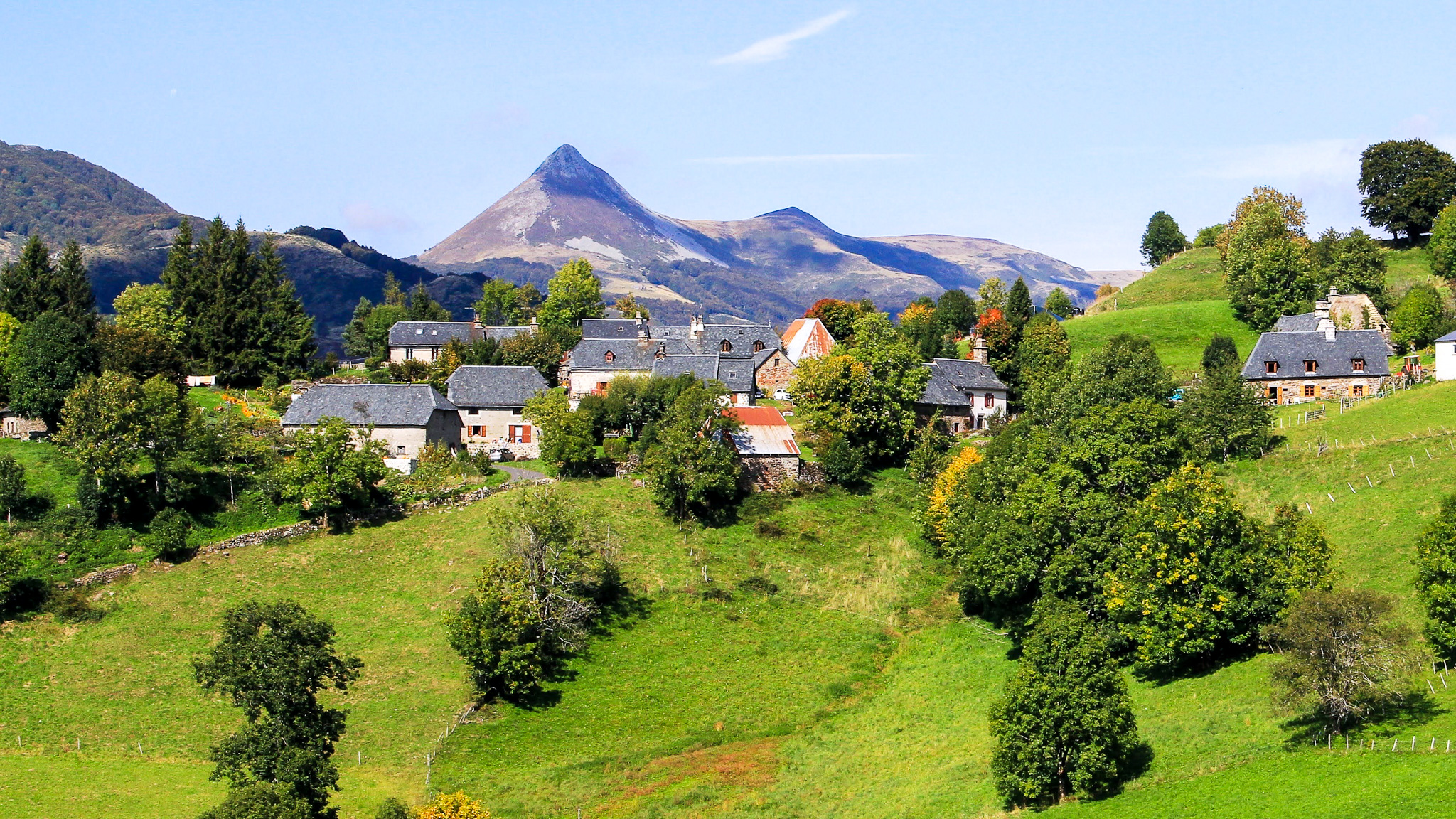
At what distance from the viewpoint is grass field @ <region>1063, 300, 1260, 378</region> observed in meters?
98.6

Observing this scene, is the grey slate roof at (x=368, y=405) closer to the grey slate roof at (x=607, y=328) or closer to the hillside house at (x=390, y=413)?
the hillside house at (x=390, y=413)

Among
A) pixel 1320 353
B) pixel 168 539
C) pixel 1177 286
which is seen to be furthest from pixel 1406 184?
pixel 168 539

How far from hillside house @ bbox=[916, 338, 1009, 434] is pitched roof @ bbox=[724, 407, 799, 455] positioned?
12.6 metres

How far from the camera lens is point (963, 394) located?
89.9m

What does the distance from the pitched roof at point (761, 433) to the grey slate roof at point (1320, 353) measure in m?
31.1

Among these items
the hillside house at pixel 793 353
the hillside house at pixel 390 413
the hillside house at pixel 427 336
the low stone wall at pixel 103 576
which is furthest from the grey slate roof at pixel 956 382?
the low stone wall at pixel 103 576

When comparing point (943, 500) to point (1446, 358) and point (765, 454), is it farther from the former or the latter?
point (1446, 358)

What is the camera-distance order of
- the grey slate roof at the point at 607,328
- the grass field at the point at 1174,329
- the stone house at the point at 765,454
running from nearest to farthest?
the stone house at the point at 765,454
the grass field at the point at 1174,329
the grey slate roof at the point at 607,328

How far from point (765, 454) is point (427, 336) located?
51267 mm

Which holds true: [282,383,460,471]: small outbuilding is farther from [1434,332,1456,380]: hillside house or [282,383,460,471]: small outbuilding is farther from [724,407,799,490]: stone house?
[1434,332,1456,380]: hillside house

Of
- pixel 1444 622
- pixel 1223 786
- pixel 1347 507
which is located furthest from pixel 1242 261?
pixel 1223 786

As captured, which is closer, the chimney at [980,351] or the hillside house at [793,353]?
the chimney at [980,351]

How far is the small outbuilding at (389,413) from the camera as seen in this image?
77875mm

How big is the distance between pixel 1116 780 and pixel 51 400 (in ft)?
213
